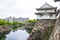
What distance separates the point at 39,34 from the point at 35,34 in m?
0.89

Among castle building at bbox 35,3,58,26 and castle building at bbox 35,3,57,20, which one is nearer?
castle building at bbox 35,3,58,26

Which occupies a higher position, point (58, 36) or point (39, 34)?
point (58, 36)

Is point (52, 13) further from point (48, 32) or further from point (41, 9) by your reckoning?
point (48, 32)

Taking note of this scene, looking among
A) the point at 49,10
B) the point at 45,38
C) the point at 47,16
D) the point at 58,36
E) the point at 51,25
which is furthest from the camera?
the point at 49,10

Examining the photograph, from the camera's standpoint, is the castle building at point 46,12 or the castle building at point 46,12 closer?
the castle building at point 46,12

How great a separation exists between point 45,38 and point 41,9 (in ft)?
68.8

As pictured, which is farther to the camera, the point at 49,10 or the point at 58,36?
the point at 49,10

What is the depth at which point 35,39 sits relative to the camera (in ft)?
59.3

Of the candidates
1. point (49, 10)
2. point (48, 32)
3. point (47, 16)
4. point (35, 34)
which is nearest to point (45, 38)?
point (48, 32)

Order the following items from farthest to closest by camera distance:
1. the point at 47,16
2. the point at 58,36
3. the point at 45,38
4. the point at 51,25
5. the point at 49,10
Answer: the point at 49,10 → the point at 47,16 → the point at 51,25 → the point at 45,38 → the point at 58,36

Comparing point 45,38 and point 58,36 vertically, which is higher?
point 58,36

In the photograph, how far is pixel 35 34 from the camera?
61.7 feet

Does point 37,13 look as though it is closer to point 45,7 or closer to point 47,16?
point 45,7

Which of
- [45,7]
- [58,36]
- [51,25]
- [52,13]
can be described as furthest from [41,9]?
[58,36]
